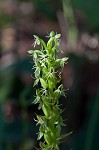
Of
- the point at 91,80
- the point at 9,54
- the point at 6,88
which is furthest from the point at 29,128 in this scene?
the point at 9,54

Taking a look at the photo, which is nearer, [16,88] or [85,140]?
[85,140]

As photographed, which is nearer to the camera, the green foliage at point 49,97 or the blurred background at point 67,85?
the green foliage at point 49,97

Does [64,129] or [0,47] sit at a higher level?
[0,47]

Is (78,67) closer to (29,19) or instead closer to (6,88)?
(6,88)

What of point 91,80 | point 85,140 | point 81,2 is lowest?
point 85,140

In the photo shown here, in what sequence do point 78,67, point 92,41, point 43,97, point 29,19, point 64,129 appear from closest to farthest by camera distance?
point 43,97
point 64,129
point 78,67
point 92,41
point 29,19

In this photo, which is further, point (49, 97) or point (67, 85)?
point (67, 85)

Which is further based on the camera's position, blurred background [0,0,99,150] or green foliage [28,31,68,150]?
blurred background [0,0,99,150]

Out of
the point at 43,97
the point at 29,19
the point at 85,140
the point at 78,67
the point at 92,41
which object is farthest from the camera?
the point at 29,19
